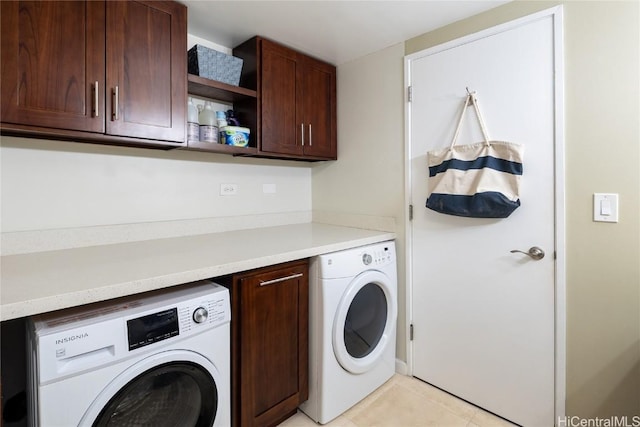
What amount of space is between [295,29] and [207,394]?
1.96 metres

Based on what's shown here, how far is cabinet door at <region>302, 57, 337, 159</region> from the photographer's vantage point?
7.42 feet

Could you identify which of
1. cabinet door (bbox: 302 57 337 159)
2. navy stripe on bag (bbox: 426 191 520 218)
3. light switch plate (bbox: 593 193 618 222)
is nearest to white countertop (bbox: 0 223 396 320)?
navy stripe on bag (bbox: 426 191 520 218)

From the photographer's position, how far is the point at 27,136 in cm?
144

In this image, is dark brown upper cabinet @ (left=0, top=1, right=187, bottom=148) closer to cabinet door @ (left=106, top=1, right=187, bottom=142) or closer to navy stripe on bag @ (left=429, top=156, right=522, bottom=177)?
cabinet door @ (left=106, top=1, right=187, bottom=142)

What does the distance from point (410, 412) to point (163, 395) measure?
4.29 ft

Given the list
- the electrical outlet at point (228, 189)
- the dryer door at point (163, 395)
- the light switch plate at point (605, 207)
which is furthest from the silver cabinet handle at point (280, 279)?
the light switch plate at point (605, 207)

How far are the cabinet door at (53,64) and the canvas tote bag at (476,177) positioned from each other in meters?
1.71

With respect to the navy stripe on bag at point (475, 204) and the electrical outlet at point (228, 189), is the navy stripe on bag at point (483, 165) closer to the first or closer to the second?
the navy stripe on bag at point (475, 204)

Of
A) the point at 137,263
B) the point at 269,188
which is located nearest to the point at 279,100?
the point at 269,188

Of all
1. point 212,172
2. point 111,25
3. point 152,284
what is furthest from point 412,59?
point 152,284

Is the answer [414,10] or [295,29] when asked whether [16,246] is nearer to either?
[295,29]

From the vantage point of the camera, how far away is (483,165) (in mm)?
1688

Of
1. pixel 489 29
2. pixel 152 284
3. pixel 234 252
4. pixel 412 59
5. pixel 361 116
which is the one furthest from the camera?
pixel 361 116

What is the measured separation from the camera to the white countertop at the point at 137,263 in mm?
983
